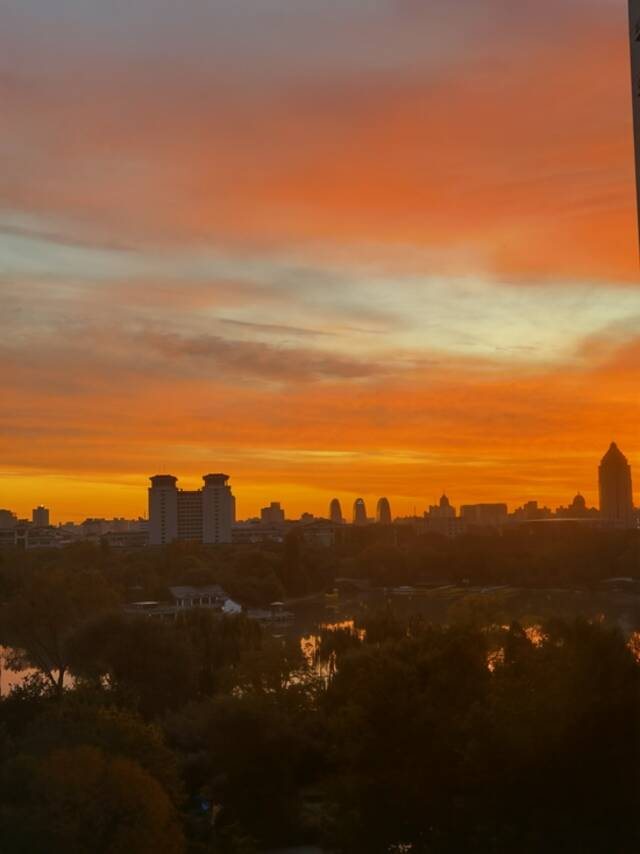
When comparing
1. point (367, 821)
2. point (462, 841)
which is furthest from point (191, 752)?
point (462, 841)

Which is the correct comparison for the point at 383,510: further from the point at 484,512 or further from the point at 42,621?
the point at 42,621

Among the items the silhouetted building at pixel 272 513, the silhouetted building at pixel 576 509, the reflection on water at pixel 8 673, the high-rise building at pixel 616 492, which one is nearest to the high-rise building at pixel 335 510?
the silhouetted building at pixel 272 513

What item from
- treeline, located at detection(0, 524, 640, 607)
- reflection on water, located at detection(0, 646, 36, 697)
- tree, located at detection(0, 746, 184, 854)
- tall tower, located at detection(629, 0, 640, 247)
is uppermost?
tall tower, located at detection(629, 0, 640, 247)

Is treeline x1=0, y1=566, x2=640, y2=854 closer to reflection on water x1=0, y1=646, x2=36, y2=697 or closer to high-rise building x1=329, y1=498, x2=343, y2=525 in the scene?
reflection on water x1=0, y1=646, x2=36, y2=697

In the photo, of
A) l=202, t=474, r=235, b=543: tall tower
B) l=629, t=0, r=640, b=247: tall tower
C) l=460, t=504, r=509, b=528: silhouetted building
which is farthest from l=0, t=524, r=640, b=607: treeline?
l=460, t=504, r=509, b=528: silhouetted building

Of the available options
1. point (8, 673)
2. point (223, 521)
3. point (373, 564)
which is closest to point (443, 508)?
point (223, 521)

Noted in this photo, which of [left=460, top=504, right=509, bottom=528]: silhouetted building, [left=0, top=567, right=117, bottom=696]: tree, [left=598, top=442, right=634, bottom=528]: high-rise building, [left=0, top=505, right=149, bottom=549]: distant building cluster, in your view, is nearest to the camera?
[left=0, top=567, right=117, bottom=696]: tree
